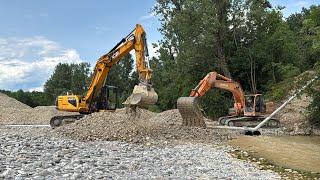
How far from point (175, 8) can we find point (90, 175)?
30.1 m

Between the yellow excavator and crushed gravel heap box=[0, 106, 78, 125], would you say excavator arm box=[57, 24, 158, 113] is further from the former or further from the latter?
crushed gravel heap box=[0, 106, 78, 125]

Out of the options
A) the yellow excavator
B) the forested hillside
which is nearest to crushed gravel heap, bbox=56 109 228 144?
the yellow excavator

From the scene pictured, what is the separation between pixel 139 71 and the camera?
1595cm

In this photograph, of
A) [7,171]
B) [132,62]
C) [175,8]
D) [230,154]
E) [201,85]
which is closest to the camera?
[7,171]

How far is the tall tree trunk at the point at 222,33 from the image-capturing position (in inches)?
1125

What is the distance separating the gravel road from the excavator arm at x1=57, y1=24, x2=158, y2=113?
2924 millimetres

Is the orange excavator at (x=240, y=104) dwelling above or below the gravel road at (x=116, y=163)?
above

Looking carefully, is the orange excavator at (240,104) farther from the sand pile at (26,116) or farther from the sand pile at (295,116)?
the sand pile at (26,116)

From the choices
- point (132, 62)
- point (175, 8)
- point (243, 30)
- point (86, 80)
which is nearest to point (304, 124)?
point (243, 30)

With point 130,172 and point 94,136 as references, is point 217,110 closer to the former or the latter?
point 94,136

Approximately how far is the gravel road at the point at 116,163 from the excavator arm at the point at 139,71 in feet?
9.59

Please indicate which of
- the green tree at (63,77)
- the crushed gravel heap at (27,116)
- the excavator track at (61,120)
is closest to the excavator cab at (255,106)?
the excavator track at (61,120)

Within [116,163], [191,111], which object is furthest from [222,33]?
[116,163]

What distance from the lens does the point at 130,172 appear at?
8.22 m
